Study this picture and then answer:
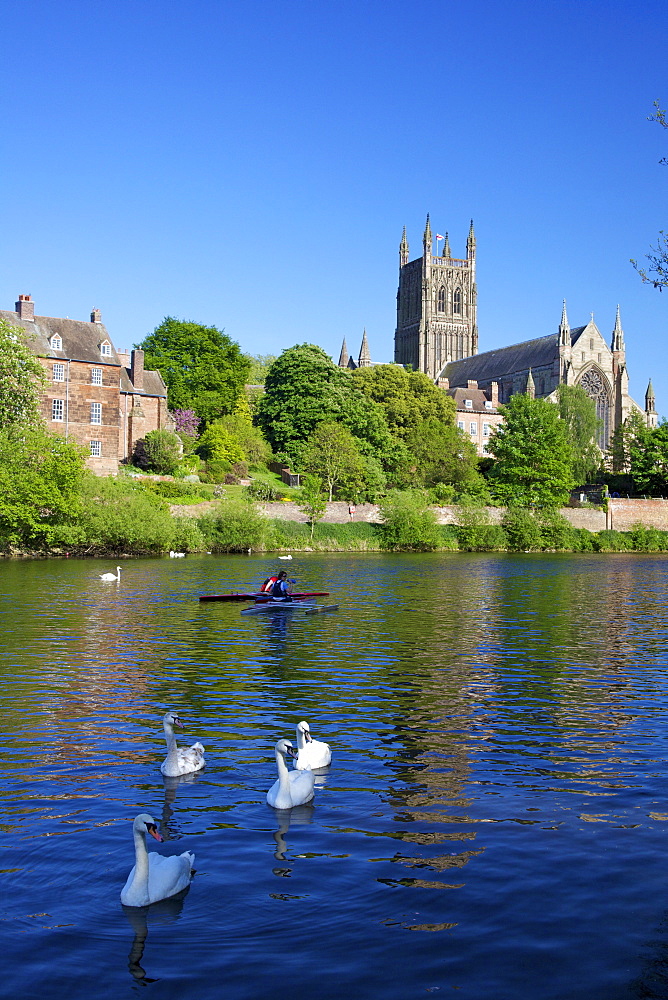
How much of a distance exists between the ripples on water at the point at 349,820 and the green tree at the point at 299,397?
187 ft

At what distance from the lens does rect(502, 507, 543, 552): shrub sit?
71062 millimetres

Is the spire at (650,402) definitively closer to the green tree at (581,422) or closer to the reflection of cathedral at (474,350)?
the reflection of cathedral at (474,350)

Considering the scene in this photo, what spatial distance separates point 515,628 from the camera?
84.6ft

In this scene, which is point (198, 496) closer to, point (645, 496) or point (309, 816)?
point (645, 496)

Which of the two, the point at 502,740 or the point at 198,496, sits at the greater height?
the point at 198,496

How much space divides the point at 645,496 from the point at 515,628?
70.0 metres

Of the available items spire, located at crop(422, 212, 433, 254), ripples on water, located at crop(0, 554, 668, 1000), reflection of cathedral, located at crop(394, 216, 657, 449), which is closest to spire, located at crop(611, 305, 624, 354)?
reflection of cathedral, located at crop(394, 216, 657, 449)

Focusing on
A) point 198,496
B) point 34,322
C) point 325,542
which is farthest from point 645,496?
point 34,322

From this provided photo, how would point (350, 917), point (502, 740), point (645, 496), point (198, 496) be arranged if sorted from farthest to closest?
point (645, 496), point (198, 496), point (502, 740), point (350, 917)

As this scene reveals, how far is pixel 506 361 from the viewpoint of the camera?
129m

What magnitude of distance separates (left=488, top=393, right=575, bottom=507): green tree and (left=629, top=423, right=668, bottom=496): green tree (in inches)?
532

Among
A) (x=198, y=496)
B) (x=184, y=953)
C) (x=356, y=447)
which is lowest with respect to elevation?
(x=184, y=953)

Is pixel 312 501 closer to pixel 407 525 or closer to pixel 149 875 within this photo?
pixel 407 525

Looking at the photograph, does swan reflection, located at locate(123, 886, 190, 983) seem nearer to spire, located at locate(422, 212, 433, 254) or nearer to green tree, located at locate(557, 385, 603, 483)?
green tree, located at locate(557, 385, 603, 483)
